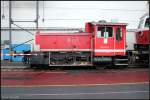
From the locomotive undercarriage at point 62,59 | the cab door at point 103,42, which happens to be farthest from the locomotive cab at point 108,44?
the locomotive undercarriage at point 62,59

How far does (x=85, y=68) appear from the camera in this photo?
89.7ft

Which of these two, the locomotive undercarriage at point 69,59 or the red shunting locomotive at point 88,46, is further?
the red shunting locomotive at point 88,46

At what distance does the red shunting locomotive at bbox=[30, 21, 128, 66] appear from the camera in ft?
86.0

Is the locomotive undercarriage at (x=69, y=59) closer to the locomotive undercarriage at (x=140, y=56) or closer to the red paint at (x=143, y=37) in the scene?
the locomotive undercarriage at (x=140, y=56)

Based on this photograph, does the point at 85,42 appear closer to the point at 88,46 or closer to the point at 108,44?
the point at 88,46

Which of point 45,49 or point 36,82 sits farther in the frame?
point 45,49

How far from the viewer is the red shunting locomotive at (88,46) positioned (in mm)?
26219

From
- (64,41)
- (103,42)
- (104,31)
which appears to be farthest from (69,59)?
(104,31)

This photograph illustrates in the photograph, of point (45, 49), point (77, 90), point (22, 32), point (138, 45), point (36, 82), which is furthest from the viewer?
point (22, 32)

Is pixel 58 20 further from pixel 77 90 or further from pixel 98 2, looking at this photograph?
pixel 77 90

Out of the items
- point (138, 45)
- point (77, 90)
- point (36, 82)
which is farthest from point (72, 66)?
point (77, 90)

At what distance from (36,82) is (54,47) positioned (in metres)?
8.46

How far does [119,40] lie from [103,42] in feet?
3.87

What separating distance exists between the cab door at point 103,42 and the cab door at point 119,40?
363mm
